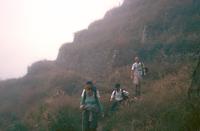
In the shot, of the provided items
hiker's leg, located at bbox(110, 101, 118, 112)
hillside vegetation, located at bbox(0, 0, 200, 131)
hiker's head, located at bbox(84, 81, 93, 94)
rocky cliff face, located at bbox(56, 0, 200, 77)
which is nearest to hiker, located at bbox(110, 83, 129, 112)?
hiker's leg, located at bbox(110, 101, 118, 112)

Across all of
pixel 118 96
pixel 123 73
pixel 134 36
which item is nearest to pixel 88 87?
pixel 118 96

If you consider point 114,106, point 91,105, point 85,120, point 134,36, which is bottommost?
point 114,106

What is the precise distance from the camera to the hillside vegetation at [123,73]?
16.4 metres

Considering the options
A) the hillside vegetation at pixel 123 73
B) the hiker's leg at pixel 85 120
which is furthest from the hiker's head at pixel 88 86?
the hillside vegetation at pixel 123 73

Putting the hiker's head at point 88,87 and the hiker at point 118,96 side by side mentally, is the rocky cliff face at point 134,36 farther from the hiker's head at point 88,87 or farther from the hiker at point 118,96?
the hiker's head at point 88,87

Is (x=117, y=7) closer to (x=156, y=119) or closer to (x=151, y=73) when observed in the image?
(x=151, y=73)

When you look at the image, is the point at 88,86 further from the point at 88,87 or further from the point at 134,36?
the point at 134,36

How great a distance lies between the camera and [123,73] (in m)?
28.0

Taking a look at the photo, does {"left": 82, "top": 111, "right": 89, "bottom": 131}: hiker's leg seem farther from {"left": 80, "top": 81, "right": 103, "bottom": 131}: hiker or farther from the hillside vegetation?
Answer: the hillside vegetation

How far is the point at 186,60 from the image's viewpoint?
87.4ft

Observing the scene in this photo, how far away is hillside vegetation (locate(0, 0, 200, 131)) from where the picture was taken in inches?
645

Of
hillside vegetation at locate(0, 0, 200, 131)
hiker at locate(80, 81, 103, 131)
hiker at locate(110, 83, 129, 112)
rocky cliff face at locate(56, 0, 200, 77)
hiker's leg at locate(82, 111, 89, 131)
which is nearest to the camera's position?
hiker at locate(80, 81, 103, 131)

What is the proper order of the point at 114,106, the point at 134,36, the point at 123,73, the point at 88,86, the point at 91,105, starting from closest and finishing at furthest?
the point at 88,86 < the point at 91,105 < the point at 114,106 < the point at 123,73 < the point at 134,36

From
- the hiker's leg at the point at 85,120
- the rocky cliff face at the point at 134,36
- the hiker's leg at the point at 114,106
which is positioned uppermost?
the rocky cliff face at the point at 134,36
